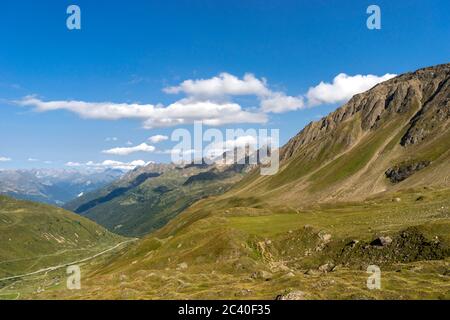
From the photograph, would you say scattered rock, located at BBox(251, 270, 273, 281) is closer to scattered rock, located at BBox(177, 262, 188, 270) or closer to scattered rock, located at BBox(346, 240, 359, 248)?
scattered rock, located at BBox(346, 240, 359, 248)

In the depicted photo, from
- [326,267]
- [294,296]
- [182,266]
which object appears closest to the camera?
[294,296]

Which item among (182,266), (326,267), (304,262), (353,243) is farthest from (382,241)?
(182,266)

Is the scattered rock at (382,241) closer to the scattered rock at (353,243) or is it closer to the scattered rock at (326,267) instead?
the scattered rock at (353,243)

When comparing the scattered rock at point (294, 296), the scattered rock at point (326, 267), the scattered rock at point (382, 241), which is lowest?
the scattered rock at point (326, 267)

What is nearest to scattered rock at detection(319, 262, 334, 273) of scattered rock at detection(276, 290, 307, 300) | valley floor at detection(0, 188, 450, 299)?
valley floor at detection(0, 188, 450, 299)

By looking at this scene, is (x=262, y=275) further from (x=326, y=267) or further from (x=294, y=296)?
(x=294, y=296)

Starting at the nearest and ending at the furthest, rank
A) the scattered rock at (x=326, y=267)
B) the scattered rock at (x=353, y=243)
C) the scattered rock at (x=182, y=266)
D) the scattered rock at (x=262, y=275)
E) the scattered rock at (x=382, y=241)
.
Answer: the scattered rock at (x=262, y=275), the scattered rock at (x=382, y=241), the scattered rock at (x=326, y=267), the scattered rock at (x=353, y=243), the scattered rock at (x=182, y=266)

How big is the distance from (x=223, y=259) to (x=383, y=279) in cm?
5322

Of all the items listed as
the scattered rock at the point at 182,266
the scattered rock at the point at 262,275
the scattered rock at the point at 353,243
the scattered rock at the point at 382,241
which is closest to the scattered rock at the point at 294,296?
the scattered rock at the point at 262,275

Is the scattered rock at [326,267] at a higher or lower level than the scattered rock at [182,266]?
higher

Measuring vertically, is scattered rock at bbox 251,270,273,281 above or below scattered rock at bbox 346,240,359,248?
below

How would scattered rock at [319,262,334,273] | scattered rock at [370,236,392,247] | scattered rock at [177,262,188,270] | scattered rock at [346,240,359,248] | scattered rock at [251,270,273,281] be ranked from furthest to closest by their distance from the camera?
scattered rock at [177,262,188,270], scattered rock at [346,240,359,248], scattered rock at [319,262,334,273], scattered rock at [370,236,392,247], scattered rock at [251,270,273,281]

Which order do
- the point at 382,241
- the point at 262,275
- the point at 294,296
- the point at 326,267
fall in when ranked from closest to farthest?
the point at 294,296, the point at 262,275, the point at 382,241, the point at 326,267

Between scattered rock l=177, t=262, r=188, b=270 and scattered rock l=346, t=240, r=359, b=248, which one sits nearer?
scattered rock l=346, t=240, r=359, b=248
